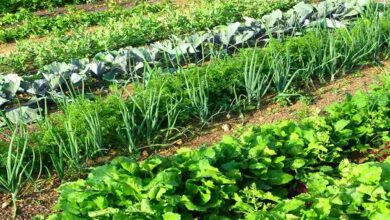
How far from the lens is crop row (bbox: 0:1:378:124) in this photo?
569 centimetres

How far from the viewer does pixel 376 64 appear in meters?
6.30

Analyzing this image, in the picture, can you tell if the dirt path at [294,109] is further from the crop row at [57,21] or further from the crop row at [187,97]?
the crop row at [57,21]

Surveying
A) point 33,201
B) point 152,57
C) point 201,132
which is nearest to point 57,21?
point 152,57

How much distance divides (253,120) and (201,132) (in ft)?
1.66

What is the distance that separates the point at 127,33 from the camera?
7727 millimetres

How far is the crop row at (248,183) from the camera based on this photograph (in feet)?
10.4

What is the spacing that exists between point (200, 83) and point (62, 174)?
4.53 feet

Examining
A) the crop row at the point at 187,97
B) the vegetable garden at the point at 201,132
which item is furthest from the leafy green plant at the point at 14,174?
the crop row at the point at 187,97

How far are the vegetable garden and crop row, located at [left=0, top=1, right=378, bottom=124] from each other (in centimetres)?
2

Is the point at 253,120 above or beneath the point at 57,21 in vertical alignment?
beneath

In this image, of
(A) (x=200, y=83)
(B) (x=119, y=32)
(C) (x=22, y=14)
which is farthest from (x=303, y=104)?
(C) (x=22, y=14)

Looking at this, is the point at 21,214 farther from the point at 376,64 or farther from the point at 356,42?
the point at 376,64

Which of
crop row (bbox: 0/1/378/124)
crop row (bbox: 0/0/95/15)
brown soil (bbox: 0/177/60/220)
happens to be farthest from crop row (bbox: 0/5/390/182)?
crop row (bbox: 0/0/95/15)

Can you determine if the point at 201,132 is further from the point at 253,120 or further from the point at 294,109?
the point at 294,109
